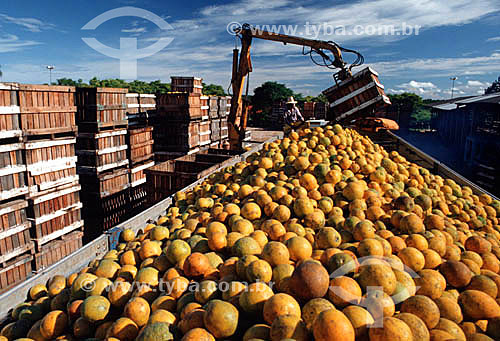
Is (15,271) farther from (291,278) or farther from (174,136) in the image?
(174,136)

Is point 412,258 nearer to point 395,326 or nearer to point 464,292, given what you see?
point 464,292

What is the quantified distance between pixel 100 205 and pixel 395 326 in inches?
353

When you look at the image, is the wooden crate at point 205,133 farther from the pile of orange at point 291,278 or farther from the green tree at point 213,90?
the green tree at point 213,90

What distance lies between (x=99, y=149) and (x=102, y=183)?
0.96 meters

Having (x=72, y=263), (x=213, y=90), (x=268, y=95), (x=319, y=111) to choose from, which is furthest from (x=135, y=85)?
(x=72, y=263)

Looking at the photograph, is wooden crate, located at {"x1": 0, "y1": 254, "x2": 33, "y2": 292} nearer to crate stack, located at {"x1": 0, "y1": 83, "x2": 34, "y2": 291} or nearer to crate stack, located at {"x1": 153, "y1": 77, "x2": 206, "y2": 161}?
crate stack, located at {"x1": 0, "y1": 83, "x2": 34, "y2": 291}

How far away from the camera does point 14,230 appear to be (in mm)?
6629

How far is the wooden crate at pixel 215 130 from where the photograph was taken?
15.2 m

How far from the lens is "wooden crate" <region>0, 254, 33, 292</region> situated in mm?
6484

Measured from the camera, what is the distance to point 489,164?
49.7 feet

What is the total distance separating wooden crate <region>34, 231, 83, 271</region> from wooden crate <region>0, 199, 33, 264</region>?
375 mm

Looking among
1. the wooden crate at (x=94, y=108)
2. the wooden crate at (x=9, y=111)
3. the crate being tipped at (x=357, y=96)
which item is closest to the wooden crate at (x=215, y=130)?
the crate being tipped at (x=357, y=96)

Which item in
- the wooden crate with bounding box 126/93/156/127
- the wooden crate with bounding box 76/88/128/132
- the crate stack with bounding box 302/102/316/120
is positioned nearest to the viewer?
the wooden crate with bounding box 76/88/128/132

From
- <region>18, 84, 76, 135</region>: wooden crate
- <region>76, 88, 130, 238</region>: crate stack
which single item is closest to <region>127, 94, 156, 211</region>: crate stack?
<region>76, 88, 130, 238</region>: crate stack
